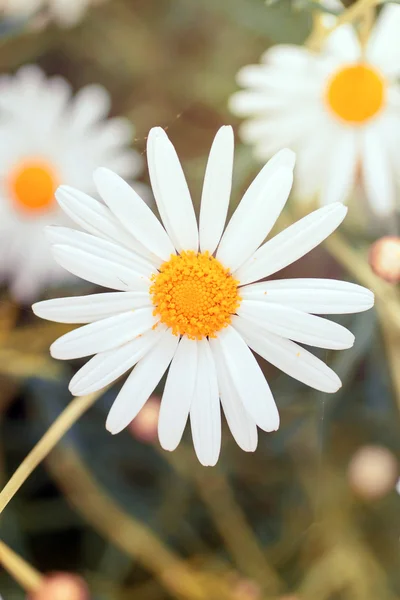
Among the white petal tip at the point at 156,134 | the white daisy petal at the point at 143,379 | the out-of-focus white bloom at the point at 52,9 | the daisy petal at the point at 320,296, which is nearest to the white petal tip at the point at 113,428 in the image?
the white daisy petal at the point at 143,379

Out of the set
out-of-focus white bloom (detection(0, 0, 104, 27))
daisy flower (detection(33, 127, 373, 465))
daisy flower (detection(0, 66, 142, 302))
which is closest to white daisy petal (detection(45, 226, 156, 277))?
daisy flower (detection(33, 127, 373, 465))

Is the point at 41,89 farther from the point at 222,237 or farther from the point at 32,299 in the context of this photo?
the point at 222,237

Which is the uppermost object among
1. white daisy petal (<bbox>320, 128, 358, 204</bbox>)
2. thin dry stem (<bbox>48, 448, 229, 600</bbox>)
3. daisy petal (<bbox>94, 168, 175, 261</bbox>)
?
white daisy petal (<bbox>320, 128, 358, 204</bbox>)

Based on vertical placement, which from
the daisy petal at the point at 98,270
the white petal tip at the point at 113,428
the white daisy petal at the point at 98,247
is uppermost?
the white daisy petal at the point at 98,247

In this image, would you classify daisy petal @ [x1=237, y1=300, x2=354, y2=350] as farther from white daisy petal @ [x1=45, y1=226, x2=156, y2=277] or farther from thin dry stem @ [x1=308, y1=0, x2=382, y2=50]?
thin dry stem @ [x1=308, y1=0, x2=382, y2=50]

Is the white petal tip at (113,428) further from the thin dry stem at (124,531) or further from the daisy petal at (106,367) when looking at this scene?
the thin dry stem at (124,531)

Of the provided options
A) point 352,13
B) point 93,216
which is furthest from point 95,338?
point 352,13
